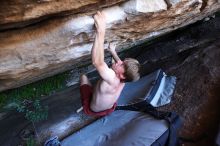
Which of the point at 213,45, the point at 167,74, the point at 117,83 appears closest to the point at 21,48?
the point at 117,83

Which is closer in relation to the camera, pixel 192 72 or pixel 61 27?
pixel 61 27

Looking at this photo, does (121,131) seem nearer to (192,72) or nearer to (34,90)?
(34,90)

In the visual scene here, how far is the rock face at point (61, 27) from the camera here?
2262mm

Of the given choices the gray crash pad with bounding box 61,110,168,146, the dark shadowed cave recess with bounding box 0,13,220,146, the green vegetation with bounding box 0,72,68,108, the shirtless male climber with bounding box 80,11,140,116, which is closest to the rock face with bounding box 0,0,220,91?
the shirtless male climber with bounding box 80,11,140,116

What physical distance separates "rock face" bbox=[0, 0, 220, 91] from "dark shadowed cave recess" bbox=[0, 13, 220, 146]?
134 cm

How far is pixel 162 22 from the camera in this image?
3768 millimetres

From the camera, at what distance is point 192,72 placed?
499 centimetres

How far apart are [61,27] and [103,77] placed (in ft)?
1.93

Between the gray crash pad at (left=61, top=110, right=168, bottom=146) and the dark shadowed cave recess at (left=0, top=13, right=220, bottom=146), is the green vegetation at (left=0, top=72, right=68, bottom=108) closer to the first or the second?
the dark shadowed cave recess at (left=0, top=13, right=220, bottom=146)

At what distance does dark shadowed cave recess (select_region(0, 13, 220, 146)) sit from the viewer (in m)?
4.42

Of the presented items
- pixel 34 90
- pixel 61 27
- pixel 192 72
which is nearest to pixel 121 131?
pixel 34 90

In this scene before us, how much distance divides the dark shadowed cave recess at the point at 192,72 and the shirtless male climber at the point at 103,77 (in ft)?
3.20

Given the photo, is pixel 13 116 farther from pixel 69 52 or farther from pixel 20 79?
pixel 69 52

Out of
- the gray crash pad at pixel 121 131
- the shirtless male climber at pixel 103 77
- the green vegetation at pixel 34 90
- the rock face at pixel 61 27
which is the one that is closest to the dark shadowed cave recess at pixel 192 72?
the green vegetation at pixel 34 90
